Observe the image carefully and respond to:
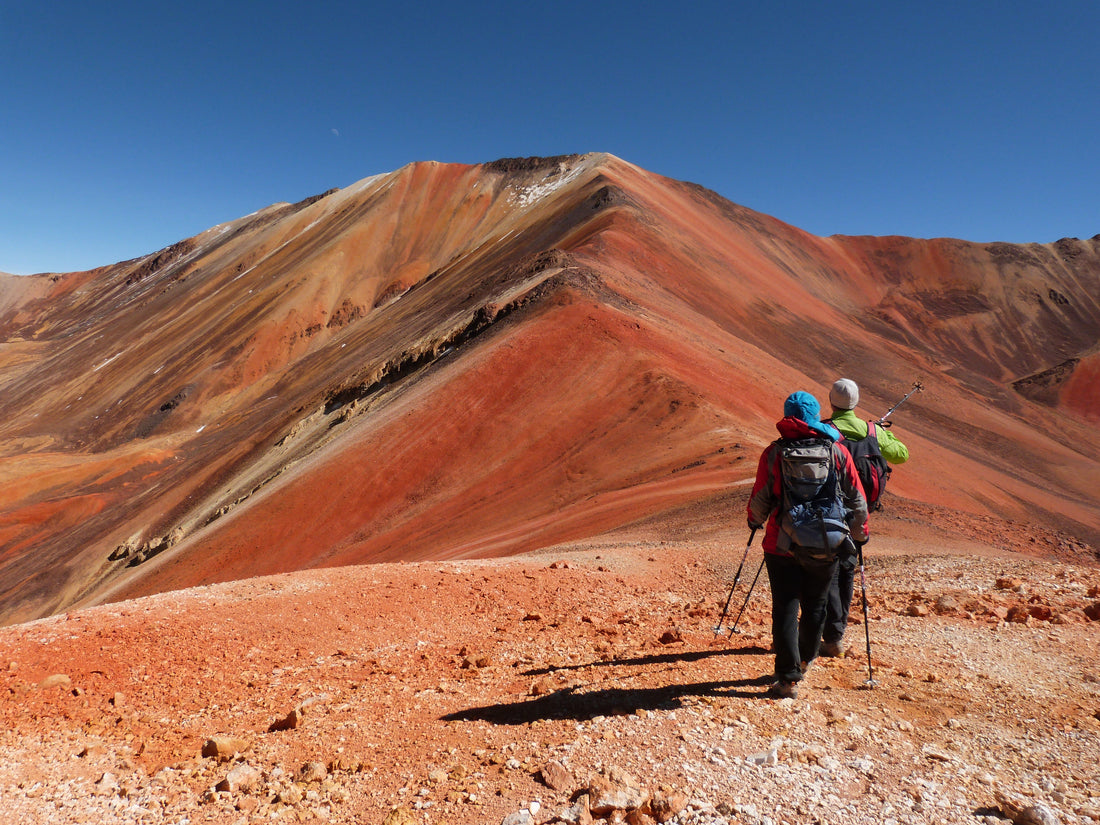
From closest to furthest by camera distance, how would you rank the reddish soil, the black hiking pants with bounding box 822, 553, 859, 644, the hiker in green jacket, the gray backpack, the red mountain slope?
the reddish soil, the gray backpack, the black hiking pants with bounding box 822, 553, 859, 644, the hiker in green jacket, the red mountain slope

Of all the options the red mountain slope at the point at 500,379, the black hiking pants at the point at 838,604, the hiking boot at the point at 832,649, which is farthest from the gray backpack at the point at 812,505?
the red mountain slope at the point at 500,379

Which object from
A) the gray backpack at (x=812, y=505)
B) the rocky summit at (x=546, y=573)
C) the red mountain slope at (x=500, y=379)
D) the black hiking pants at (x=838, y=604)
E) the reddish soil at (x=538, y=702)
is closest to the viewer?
the reddish soil at (x=538, y=702)

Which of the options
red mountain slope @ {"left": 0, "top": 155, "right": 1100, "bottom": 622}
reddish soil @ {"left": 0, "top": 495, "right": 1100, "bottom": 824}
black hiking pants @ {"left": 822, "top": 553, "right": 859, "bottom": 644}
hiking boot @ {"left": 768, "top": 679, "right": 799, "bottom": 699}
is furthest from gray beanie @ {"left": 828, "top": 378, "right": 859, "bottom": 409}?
red mountain slope @ {"left": 0, "top": 155, "right": 1100, "bottom": 622}

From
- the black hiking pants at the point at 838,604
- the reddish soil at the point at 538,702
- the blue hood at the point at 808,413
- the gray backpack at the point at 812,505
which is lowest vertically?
the reddish soil at the point at 538,702

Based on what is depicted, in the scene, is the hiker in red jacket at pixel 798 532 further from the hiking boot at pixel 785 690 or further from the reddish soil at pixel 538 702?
the reddish soil at pixel 538 702

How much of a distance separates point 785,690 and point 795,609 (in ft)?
1.54

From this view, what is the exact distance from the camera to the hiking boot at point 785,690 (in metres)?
4.07

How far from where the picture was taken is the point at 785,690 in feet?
13.4

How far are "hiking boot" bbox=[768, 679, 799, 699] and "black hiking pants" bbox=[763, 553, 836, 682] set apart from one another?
0.03m

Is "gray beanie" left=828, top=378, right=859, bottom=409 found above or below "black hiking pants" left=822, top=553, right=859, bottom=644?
above

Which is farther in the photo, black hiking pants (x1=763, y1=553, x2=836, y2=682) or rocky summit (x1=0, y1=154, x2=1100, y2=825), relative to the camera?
black hiking pants (x1=763, y1=553, x2=836, y2=682)

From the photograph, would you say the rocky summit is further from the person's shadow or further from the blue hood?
the blue hood

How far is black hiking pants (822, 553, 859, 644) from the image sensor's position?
177 inches

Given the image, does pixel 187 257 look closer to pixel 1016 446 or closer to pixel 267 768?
pixel 1016 446
